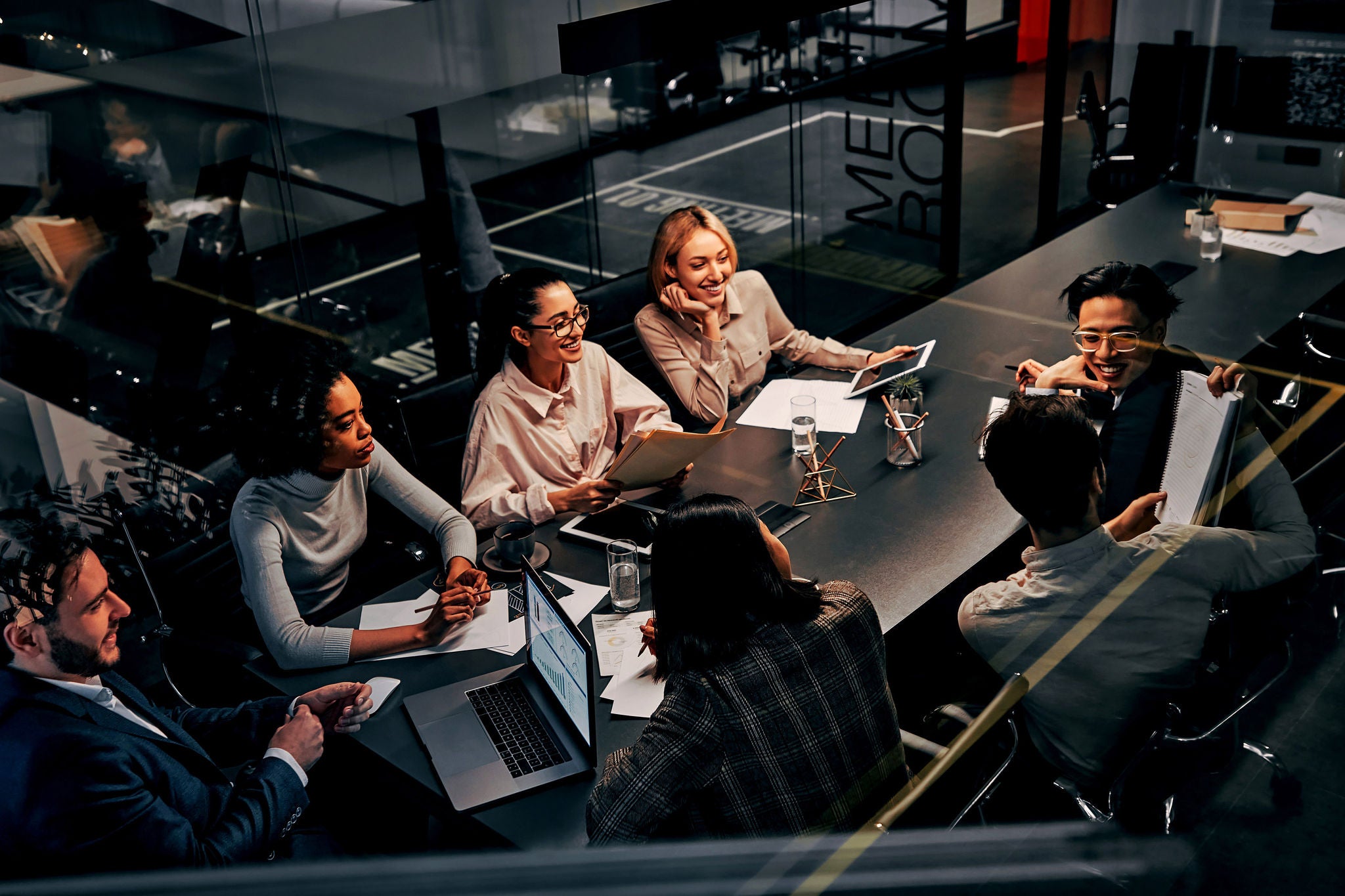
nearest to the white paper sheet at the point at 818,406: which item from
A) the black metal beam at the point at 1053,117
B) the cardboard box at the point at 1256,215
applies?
the cardboard box at the point at 1256,215

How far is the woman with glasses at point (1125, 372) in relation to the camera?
8.99ft

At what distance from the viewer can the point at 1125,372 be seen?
313 centimetres

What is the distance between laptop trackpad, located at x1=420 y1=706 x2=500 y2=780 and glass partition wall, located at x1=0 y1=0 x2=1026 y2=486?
5.10 ft

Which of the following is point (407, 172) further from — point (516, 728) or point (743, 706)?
point (743, 706)

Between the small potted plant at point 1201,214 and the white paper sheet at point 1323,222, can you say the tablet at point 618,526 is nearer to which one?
the small potted plant at point 1201,214

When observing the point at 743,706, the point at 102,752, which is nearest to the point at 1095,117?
the point at 743,706

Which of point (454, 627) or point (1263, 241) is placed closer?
point (454, 627)

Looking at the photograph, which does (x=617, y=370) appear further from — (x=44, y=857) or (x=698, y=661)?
(x=44, y=857)

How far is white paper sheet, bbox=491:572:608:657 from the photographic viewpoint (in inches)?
97.0

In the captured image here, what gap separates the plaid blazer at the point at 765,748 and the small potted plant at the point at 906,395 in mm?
1403

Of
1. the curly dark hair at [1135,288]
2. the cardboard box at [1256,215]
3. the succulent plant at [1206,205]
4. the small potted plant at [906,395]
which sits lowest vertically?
the small potted plant at [906,395]

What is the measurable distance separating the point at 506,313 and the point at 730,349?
990mm

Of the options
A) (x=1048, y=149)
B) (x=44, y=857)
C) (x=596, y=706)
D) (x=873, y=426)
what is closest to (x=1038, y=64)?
(x=1048, y=149)

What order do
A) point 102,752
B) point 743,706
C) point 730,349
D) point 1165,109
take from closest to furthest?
point 743,706 < point 102,752 < point 730,349 < point 1165,109
